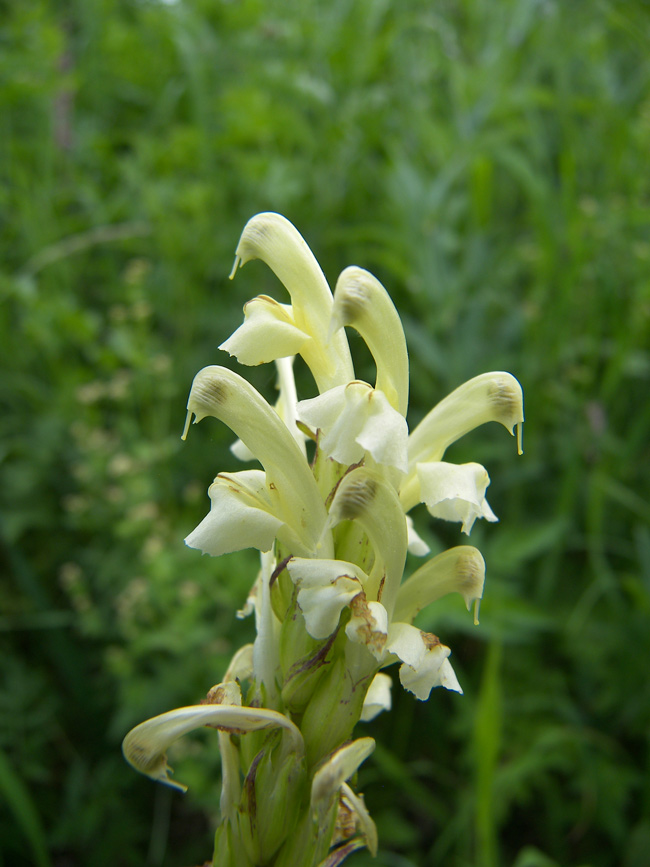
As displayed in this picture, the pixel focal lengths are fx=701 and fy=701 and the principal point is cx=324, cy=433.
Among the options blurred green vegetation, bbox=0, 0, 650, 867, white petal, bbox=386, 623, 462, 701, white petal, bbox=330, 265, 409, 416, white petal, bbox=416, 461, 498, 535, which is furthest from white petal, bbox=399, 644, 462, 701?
blurred green vegetation, bbox=0, 0, 650, 867

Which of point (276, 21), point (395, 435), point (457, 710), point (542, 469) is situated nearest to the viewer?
point (395, 435)

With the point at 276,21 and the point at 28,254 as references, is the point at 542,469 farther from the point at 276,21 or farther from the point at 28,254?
the point at 276,21

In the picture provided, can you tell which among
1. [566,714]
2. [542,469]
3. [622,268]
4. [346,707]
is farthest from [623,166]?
[346,707]

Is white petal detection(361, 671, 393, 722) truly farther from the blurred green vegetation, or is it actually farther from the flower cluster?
the blurred green vegetation

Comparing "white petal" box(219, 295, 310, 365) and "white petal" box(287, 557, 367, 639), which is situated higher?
"white petal" box(219, 295, 310, 365)

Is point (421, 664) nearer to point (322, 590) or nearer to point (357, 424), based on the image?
point (322, 590)

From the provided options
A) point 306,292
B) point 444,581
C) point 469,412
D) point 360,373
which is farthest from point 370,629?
point 360,373

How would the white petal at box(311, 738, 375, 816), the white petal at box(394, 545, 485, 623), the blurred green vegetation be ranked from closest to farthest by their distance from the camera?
the white petal at box(311, 738, 375, 816) → the white petal at box(394, 545, 485, 623) → the blurred green vegetation
